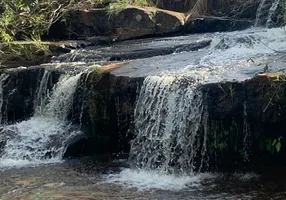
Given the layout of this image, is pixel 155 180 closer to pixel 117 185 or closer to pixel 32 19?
pixel 117 185

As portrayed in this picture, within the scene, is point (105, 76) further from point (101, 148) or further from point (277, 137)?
point (277, 137)

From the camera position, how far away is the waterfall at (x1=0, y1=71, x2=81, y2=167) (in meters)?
8.30

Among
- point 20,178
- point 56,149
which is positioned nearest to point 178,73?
point 56,149

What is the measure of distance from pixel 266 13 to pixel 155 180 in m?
7.25

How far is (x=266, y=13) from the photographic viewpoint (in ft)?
41.7

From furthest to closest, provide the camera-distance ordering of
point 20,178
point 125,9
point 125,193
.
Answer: point 125,9 → point 20,178 → point 125,193

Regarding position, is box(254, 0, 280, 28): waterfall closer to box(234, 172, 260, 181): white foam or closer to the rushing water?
the rushing water

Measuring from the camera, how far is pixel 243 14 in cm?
1353

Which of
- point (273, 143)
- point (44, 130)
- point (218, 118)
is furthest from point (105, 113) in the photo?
point (273, 143)

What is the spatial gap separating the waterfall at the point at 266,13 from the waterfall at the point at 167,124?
18.0 ft

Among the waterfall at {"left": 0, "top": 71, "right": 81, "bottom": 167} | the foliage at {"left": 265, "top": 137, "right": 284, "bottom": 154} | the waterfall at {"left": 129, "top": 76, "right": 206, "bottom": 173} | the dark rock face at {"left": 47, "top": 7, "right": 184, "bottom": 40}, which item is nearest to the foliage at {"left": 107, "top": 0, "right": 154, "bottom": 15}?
the dark rock face at {"left": 47, "top": 7, "right": 184, "bottom": 40}

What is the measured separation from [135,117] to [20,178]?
192 centimetres

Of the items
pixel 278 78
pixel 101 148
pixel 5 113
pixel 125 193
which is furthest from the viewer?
pixel 5 113

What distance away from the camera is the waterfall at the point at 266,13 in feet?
40.3
